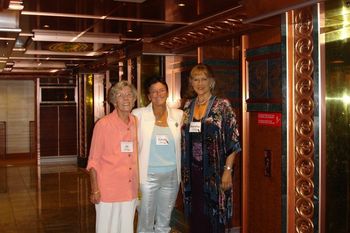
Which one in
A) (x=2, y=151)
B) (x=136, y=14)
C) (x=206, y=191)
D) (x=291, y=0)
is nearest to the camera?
(x=291, y=0)

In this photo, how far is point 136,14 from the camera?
454 cm

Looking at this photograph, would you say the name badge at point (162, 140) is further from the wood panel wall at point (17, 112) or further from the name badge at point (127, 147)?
the wood panel wall at point (17, 112)

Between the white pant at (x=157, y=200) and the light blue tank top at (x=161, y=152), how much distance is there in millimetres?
54

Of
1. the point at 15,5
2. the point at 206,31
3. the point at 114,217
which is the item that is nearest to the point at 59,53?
the point at 206,31

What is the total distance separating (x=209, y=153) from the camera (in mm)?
3182

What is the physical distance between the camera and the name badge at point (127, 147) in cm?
333

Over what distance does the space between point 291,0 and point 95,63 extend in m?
7.23

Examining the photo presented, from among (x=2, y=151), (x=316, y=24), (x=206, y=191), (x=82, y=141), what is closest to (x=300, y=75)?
(x=316, y=24)

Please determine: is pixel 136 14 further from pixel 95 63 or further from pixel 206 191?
pixel 95 63

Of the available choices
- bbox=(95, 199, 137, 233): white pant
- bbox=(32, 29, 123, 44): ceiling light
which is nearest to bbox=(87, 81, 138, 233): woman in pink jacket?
bbox=(95, 199, 137, 233): white pant

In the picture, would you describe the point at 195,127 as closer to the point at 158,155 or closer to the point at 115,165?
the point at 158,155

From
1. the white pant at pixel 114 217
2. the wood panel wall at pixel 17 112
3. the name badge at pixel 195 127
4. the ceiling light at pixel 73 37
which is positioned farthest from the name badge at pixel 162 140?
the wood panel wall at pixel 17 112

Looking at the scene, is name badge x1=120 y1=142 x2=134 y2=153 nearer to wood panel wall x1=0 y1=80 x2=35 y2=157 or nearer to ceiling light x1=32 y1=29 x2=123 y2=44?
ceiling light x1=32 y1=29 x2=123 y2=44

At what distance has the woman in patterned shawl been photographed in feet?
10.4
